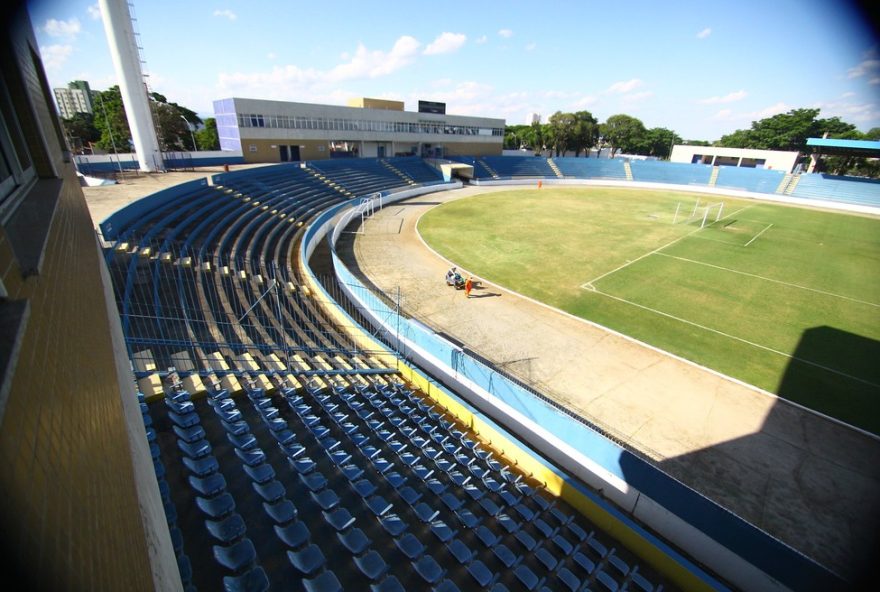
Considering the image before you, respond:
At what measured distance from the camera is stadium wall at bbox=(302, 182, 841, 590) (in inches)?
283

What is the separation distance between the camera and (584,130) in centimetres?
8194

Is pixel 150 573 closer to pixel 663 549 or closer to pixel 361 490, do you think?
pixel 361 490

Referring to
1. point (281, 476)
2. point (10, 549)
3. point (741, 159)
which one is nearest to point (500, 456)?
point (281, 476)

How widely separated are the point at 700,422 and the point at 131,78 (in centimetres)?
3975

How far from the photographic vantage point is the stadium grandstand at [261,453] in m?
2.33

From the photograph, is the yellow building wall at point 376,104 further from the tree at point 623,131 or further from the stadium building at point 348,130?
the tree at point 623,131

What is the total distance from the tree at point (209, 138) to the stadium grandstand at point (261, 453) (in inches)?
1978

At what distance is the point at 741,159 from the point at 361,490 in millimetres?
88989

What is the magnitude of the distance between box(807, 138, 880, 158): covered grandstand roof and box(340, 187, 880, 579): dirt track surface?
48.4m

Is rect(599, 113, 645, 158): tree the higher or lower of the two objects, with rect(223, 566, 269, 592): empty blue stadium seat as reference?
higher

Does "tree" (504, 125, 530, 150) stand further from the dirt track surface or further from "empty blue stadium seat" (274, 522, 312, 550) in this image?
"empty blue stadium seat" (274, 522, 312, 550)

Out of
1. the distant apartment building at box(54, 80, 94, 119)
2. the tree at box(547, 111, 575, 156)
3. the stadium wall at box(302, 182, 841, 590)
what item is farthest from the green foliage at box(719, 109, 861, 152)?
the distant apartment building at box(54, 80, 94, 119)

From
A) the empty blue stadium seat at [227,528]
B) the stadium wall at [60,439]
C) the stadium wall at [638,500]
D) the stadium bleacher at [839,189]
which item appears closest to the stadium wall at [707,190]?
the stadium bleacher at [839,189]

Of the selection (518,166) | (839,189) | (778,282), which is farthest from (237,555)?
(839,189)
